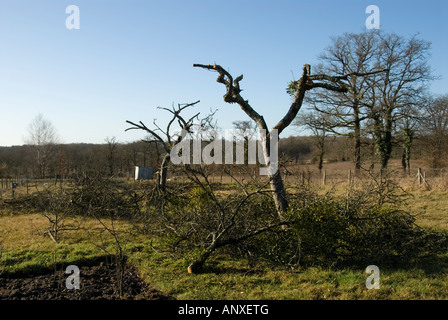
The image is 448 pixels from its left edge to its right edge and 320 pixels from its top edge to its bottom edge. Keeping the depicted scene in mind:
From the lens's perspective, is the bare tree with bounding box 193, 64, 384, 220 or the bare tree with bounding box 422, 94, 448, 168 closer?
the bare tree with bounding box 193, 64, 384, 220

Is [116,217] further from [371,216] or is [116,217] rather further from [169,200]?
[371,216]

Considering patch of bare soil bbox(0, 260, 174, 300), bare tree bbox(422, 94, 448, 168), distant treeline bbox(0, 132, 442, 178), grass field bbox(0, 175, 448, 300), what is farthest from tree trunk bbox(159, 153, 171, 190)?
bare tree bbox(422, 94, 448, 168)

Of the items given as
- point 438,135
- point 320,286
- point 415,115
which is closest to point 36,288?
point 320,286

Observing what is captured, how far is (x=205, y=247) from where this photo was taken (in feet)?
20.5

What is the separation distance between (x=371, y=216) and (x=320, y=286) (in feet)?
8.24

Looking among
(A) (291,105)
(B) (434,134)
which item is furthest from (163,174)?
(B) (434,134)

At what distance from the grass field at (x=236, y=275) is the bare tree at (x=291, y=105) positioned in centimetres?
167

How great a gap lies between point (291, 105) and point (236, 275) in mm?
3960

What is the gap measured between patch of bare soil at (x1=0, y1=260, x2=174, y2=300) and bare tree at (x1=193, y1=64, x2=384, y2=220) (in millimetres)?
3075

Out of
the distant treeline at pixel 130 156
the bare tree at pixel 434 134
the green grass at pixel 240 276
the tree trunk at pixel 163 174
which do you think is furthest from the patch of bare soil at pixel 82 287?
the bare tree at pixel 434 134

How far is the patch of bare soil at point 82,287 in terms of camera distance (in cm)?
484

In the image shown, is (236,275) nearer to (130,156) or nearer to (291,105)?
(291,105)

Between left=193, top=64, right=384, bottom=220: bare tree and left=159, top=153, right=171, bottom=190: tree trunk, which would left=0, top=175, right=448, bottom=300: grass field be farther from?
left=159, top=153, right=171, bottom=190: tree trunk

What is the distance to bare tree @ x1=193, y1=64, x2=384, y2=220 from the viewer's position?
23.4 feet
